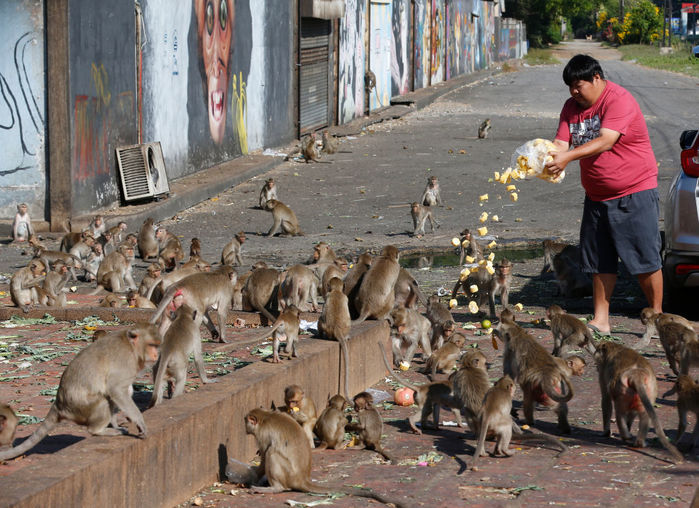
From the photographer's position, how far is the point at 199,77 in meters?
19.8

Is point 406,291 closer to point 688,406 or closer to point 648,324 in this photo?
point 648,324

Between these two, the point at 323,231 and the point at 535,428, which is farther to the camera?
the point at 323,231

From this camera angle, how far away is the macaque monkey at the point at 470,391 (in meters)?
6.54

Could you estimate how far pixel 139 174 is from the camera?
16438mm

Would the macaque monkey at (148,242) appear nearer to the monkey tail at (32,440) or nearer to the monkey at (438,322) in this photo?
the monkey at (438,322)

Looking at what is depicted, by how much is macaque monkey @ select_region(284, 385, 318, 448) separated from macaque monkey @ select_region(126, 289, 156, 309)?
3.13 metres

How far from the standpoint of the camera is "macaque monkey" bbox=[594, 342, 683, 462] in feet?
20.8

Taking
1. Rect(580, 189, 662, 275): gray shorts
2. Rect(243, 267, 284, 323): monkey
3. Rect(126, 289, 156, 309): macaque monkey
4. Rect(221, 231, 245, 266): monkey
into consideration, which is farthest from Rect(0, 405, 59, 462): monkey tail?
Rect(221, 231, 245, 266): monkey

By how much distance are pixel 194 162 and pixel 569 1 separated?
83.3 m

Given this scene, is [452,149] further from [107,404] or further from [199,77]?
[107,404]

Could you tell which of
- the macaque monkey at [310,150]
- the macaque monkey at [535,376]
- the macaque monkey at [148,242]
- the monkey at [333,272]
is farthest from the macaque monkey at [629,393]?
the macaque monkey at [310,150]

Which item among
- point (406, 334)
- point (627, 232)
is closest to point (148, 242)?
point (406, 334)

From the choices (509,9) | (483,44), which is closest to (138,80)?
(483,44)

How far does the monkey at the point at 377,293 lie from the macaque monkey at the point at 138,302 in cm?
199
